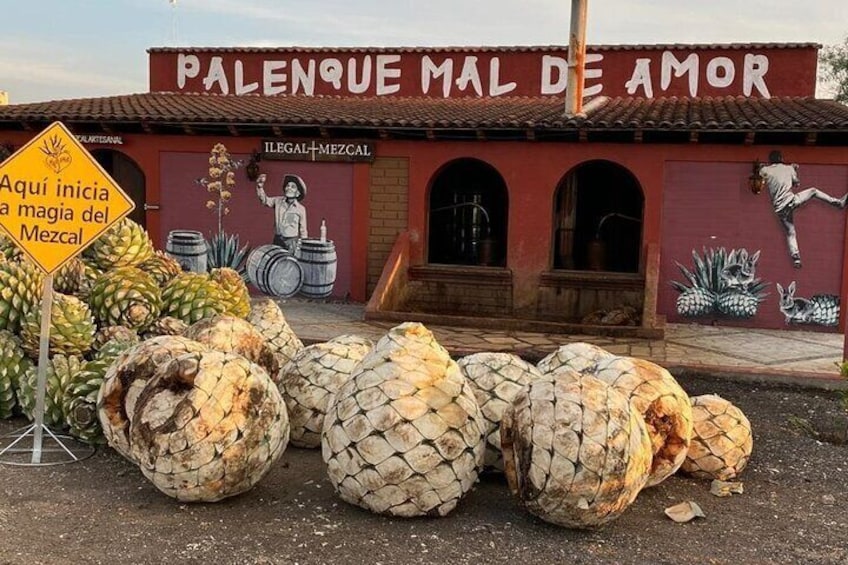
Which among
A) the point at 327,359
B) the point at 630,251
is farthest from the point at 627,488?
the point at 630,251

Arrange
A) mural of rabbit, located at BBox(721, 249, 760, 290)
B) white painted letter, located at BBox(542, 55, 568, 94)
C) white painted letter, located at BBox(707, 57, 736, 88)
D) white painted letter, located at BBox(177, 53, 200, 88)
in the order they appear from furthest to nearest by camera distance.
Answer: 1. white painted letter, located at BBox(177, 53, 200, 88)
2. white painted letter, located at BBox(542, 55, 568, 94)
3. white painted letter, located at BBox(707, 57, 736, 88)
4. mural of rabbit, located at BBox(721, 249, 760, 290)

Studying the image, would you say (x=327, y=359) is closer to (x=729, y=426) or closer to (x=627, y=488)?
(x=627, y=488)

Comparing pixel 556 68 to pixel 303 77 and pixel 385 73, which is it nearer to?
pixel 385 73

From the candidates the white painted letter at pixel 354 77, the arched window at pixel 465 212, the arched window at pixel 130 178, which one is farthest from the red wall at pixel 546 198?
the white painted letter at pixel 354 77

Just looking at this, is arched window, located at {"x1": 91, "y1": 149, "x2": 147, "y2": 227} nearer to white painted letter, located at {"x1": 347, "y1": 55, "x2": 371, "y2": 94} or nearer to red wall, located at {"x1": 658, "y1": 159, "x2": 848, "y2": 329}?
white painted letter, located at {"x1": 347, "y1": 55, "x2": 371, "y2": 94}

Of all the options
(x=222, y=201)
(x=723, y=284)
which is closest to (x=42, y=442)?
(x=222, y=201)

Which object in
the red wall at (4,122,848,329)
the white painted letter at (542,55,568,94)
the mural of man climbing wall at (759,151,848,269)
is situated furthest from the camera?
the white painted letter at (542,55,568,94)

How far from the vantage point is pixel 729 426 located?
16.8ft

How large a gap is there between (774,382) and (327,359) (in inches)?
209

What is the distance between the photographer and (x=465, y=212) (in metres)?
15.5

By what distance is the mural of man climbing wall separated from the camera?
39.8ft

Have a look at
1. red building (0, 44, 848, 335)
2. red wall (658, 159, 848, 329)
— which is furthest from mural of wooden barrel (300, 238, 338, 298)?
red wall (658, 159, 848, 329)

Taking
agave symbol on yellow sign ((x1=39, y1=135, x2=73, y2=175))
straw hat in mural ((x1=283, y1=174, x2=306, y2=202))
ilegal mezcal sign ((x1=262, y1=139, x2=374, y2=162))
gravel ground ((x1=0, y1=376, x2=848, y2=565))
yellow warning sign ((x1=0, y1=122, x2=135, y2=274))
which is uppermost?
ilegal mezcal sign ((x1=262, y1=139, x2=374, y2=162))

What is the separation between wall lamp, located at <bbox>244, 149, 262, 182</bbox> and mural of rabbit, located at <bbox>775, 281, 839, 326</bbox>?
8626mm
